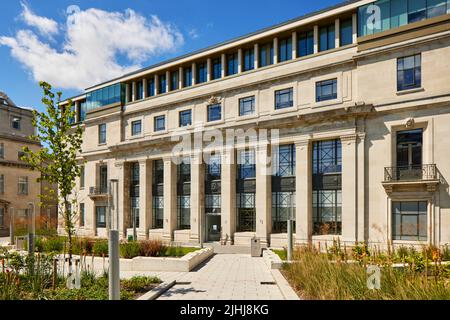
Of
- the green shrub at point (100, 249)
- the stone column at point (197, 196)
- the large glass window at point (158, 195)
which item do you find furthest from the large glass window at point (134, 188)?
the green shrub at point (100, 249)

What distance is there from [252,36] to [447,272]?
23.8 m

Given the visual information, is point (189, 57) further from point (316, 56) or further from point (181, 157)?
point (316, 56)

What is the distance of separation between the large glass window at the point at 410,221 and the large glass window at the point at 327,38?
13.2 metres

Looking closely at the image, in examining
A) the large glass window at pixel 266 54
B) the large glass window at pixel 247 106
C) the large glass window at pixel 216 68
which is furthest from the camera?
the large glass window at pixel 216 68

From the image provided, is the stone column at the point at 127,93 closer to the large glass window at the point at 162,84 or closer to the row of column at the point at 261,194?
the large glass window at the point at 162,84

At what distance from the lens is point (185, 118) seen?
31.6 meters

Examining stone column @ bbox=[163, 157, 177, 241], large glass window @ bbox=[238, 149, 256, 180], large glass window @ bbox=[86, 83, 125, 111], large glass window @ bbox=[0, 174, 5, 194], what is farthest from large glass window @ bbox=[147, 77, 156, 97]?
large glass window @ bbox=[0, 174, 5, 194]

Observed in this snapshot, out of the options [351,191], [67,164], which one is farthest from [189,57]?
[67,164]

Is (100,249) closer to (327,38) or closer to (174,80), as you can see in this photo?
(174,80)

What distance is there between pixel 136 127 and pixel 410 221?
28069mm

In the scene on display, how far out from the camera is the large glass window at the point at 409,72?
836 inches

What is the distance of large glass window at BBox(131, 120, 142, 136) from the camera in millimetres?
34906

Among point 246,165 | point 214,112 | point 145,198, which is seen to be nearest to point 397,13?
point 246,165

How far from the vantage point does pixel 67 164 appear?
11.9m
